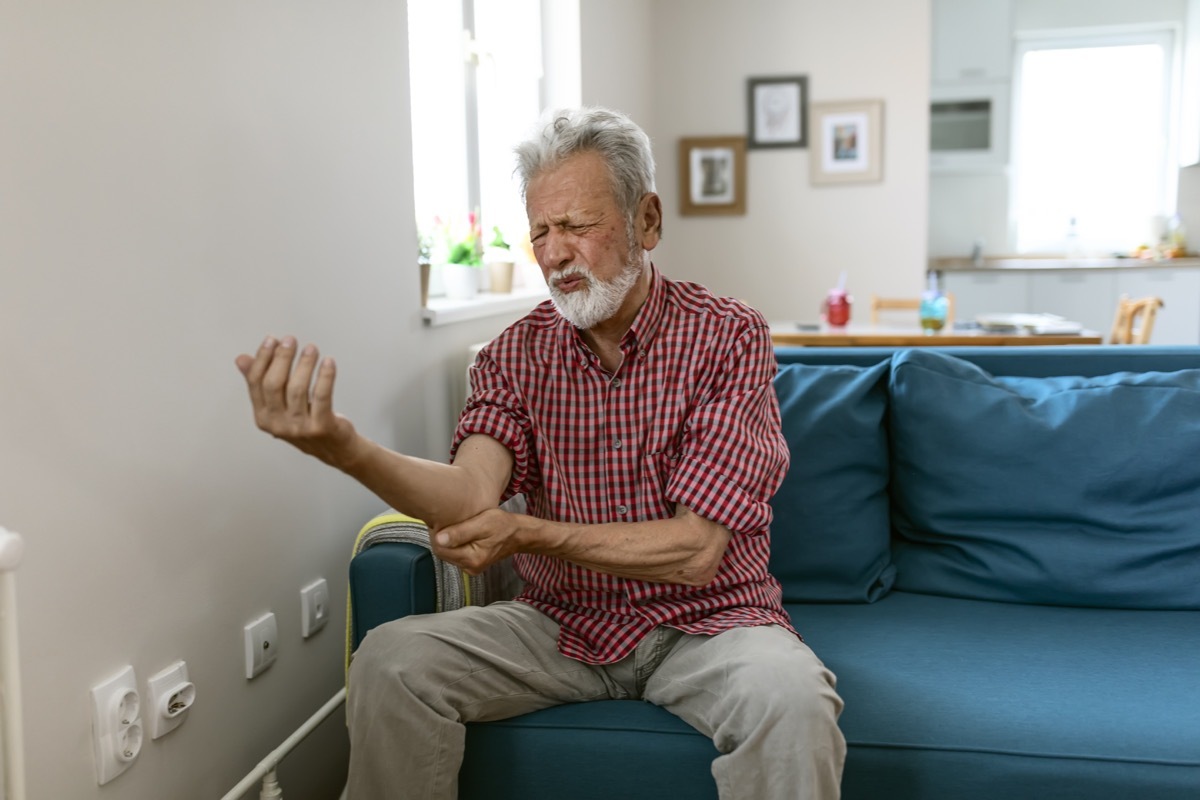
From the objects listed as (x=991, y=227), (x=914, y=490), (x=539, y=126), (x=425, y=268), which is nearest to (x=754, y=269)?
(x=991, y=227)

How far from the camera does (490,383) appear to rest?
168 cm

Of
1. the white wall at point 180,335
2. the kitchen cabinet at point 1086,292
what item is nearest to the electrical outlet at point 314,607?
the white wall at point 180,335

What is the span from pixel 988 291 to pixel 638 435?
18.5 ft

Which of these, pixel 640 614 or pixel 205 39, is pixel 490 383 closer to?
pixel 640 614

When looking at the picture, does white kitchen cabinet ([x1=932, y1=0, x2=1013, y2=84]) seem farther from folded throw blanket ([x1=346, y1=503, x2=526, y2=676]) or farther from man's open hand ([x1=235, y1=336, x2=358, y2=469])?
man's open hand ([x1=235, y1=336, x2=358, y2=469])

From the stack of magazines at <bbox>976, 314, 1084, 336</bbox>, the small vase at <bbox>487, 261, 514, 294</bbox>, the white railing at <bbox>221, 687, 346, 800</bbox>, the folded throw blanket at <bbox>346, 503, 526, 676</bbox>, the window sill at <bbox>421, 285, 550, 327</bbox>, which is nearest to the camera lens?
the white railing at <bbox>221, 687, 346, 800</bbox>

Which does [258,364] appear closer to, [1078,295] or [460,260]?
[460,260]

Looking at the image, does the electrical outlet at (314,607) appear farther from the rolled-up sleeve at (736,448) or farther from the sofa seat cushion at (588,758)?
the rolled-up sleeve at (736,448)

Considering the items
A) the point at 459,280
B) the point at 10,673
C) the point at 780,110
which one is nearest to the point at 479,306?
the point at 459,280

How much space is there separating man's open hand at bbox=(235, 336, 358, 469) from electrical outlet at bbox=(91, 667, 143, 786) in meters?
0.48

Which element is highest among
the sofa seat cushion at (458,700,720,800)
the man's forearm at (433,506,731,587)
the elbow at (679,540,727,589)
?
the man's forearm at (433,506,731,587)

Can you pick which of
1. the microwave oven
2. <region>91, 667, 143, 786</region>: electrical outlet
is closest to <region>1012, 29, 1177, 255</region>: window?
the microwave oven

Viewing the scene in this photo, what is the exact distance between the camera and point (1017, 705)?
1.53m

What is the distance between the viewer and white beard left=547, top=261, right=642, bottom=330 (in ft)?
5.30
